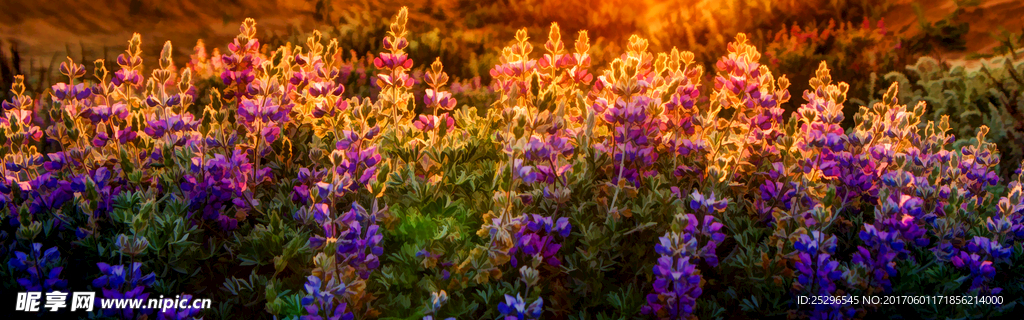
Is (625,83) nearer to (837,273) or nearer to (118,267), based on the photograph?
(837,273)

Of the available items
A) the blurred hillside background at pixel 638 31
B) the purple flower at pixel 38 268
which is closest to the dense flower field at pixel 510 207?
the purple flower at pixel 38 268

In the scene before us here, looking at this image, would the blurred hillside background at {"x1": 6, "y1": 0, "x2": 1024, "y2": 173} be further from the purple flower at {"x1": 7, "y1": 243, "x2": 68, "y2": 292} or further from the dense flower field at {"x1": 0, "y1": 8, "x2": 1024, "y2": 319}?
the purple flower at {"x1": 7, "y1": 243, "x2": 68, "y2": 292}

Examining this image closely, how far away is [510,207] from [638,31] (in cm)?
884

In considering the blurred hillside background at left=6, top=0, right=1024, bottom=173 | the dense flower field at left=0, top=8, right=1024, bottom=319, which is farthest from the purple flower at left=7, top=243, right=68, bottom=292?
the blurred hillside background at left=6, top=0, right=1024, bottom=173

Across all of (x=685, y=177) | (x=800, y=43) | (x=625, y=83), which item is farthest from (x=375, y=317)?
(x=800, y=43)

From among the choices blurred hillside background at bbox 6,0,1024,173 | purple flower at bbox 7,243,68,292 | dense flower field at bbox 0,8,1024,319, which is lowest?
purple flower at bbox 7,243,68,292

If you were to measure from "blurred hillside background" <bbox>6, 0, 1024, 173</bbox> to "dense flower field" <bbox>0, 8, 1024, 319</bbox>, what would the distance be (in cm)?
349

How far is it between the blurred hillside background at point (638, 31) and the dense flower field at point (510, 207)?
11.5ft

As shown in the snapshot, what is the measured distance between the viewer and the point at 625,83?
254 cm

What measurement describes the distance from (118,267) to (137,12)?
10.5 metres

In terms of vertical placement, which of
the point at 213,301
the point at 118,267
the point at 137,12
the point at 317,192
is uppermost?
the point at 137,12

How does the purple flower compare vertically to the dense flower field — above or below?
below

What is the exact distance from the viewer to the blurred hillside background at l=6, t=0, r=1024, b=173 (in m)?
6.77

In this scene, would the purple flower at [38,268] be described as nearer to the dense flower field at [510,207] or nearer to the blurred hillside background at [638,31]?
the dense flower field at [510,207]
